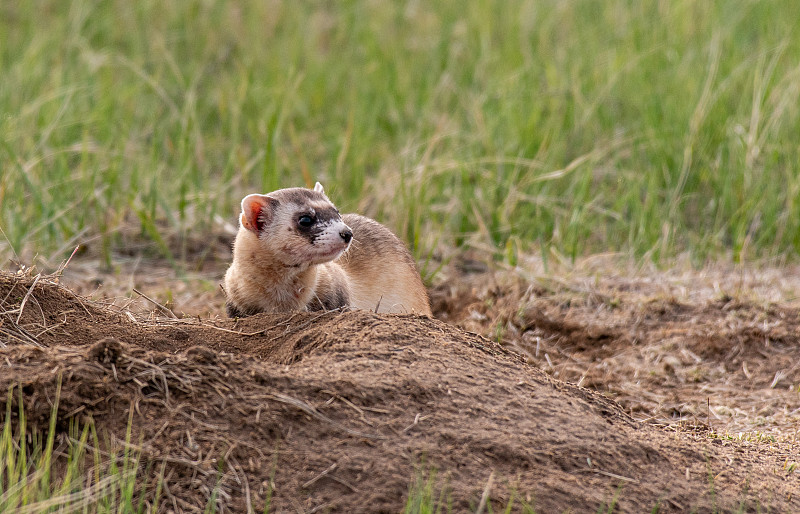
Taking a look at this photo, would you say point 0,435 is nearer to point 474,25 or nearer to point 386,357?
point 386,357

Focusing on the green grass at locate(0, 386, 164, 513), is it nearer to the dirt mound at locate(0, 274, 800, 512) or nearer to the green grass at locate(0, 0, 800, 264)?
the dirt mound at locate(0, 274, 800, 512)

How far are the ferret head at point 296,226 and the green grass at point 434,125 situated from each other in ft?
4.92

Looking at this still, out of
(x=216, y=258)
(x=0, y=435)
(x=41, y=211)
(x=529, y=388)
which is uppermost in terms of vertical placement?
(x=0, y=435)

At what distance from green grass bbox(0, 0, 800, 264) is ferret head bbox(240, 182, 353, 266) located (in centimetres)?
150

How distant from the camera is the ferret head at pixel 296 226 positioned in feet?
12.9

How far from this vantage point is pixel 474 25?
846 cm

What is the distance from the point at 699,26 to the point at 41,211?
17.7 ft

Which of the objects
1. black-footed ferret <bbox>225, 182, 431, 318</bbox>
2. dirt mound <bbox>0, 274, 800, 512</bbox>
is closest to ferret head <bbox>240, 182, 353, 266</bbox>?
black-footed ferret <bbox>225, 182, 431, 318</bbox>

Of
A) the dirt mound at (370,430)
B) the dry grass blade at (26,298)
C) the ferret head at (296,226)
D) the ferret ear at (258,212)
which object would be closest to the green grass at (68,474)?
the dirt mound at (370,430)

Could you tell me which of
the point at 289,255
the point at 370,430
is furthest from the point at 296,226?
the point at 370,430

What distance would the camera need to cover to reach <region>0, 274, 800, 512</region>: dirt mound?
2492 mm

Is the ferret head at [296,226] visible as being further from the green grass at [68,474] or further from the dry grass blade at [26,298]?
the green grass at [68,474]

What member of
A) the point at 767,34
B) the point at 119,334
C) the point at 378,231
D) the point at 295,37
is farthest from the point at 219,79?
the point at 119,334

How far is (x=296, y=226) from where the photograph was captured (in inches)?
158
